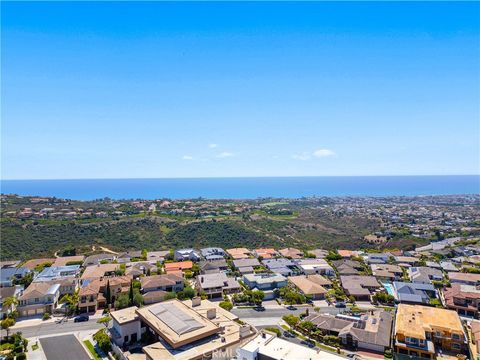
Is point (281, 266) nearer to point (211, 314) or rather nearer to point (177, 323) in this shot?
point (211, 314)

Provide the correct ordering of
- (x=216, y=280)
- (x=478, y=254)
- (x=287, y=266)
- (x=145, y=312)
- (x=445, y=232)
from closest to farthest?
(x=145, y=312) < (x=216, y=280) < (x=287, y=266) < (x=478, y=254) < (x=445, y=232)

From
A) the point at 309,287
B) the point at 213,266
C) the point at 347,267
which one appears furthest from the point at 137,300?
the point at 347,267

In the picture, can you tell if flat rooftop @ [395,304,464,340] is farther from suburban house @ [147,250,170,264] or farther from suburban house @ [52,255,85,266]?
suburban house @ [52,255,85,266]

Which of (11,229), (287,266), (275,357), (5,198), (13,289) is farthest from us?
(5,198)

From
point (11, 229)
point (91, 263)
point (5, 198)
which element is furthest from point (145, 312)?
point (5, 198)

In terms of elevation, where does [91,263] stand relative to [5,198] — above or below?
below

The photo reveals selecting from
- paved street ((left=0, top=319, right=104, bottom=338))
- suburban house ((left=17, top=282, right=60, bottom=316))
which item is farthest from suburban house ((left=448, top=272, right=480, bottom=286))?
suburban house ((left=17, top=282, right=60, bottom=316))

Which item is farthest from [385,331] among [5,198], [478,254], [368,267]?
[5,198]

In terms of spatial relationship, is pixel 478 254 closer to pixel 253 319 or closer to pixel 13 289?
pixel 253 319

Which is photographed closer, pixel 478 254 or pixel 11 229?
pixel 478 254
